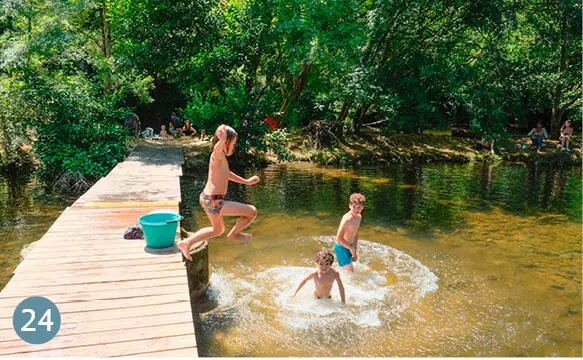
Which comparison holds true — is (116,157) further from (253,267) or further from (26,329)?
(26,329)

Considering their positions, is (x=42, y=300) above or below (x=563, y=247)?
above

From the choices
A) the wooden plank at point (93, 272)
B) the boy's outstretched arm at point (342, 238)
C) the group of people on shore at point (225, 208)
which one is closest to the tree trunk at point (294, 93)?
the boy's outstretched arm at point (342, 238)

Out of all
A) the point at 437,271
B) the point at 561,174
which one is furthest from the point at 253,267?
the point at 561,174

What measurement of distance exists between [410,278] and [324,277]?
213 cm

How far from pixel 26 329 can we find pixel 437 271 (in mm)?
6417

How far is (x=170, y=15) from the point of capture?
15930 mm

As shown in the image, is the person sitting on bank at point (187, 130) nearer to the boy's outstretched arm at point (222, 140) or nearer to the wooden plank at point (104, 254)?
the wooden plank at point (104, 254)

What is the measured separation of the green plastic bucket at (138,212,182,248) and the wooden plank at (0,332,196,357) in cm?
197

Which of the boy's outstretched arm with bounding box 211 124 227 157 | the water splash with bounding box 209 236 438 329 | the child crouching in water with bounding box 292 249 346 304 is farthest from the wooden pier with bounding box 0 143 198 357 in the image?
the child crouching in water with bounding box 292 249 346 304

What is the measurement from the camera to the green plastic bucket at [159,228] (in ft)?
18.1

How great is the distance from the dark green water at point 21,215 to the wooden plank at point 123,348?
4.51m

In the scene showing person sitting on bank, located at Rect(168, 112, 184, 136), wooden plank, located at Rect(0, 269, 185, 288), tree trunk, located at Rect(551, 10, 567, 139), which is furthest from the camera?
tree trunk, located at Rect(551, 10, 567, 139)

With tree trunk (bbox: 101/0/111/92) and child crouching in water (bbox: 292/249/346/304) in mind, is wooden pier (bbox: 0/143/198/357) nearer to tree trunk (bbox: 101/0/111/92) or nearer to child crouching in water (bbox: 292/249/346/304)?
child crouching in water (bbox: 292/249/346/304)

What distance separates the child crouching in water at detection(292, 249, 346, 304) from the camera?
5992mm
